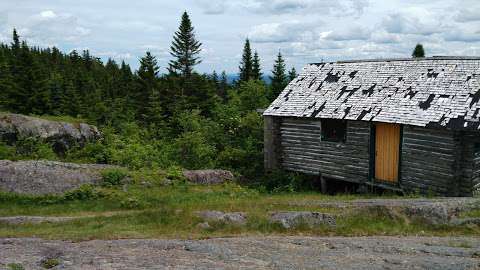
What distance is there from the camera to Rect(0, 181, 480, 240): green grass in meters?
13.2

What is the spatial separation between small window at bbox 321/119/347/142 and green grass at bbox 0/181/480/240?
23.1 ft

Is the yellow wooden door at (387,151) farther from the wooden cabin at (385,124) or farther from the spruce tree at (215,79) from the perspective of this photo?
the spruce tree at (215,79)

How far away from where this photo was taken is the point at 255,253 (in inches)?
427

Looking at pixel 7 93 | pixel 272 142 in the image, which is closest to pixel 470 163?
pixel 272 142

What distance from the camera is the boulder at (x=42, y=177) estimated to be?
1905 centimetres

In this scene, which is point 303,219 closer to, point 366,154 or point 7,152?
point 366,154

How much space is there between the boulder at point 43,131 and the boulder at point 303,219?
19.4 meters

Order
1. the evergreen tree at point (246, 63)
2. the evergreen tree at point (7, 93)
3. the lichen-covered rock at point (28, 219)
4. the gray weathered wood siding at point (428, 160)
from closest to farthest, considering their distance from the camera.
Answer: the lichen-covered rock at point (28, 219), the gray weathered wood siding at point (428, 160), the evergreen tree at point (7, 93), the evergreen tree at point (246, 63)

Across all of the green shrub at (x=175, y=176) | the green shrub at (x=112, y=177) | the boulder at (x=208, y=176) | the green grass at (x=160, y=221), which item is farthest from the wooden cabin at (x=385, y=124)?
the green shrub at (x=112, y=177)

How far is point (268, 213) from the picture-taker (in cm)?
1443

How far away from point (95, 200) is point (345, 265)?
11629 mm

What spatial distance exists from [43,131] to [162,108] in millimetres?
20191

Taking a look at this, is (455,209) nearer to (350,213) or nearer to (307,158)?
(350,213)

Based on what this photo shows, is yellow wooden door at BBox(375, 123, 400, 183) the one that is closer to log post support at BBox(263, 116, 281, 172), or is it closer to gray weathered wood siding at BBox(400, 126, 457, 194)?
gray weathered wood siding at BBox(400, 126, 457, 194)
